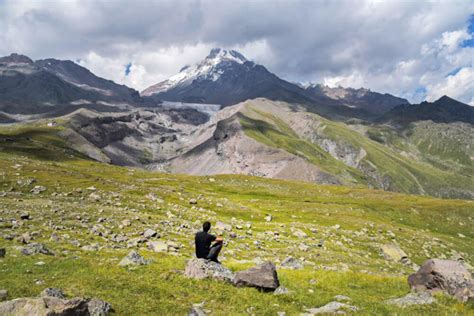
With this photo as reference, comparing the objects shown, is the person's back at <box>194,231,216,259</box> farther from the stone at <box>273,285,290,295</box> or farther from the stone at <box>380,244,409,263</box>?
the stone at <box>380,244,409,263</box>

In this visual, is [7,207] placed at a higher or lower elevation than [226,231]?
higher

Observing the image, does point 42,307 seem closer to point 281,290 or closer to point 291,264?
point 281,290

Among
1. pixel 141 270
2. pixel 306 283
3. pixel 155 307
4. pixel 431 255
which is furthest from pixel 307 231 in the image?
pixel 155 307

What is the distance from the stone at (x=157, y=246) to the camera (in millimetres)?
29569

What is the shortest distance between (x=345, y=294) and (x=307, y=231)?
3489 centimetres

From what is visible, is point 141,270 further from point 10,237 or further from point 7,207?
point 7,207

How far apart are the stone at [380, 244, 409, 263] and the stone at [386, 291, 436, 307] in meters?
32.0

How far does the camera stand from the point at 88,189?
56406 mm

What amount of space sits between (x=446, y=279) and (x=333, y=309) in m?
8.15

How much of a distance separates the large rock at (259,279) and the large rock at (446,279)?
908 cm

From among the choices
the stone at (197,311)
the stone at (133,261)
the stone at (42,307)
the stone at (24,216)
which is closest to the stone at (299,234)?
the stone at (133,261)

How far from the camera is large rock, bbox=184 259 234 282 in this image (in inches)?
757

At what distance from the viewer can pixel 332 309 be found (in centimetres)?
1594

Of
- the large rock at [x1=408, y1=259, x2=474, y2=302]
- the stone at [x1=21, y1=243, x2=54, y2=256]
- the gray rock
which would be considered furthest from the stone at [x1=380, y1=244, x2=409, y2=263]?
the stone at [x1=21, y1=243, x2=54, y2=256]
